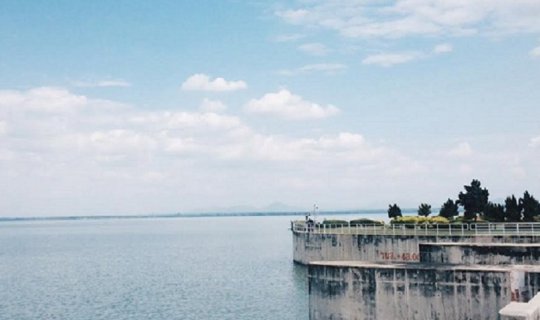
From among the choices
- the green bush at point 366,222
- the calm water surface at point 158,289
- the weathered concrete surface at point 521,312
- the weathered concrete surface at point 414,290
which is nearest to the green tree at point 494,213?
the green bush at point 366,222

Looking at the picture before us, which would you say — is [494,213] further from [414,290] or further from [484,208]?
[414,290]

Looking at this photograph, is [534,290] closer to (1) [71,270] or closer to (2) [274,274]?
(2) [274,274]

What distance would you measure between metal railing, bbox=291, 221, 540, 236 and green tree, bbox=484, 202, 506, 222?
374 cm

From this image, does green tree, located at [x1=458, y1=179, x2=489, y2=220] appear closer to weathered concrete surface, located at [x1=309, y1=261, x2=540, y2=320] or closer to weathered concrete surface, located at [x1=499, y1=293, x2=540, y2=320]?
weathered concrete surface, located at [x1=309, y1=261, x2=540, y2=320]

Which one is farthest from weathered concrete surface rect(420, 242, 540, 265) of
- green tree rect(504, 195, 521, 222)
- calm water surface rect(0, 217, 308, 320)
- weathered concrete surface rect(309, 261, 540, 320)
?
green tree rect(504, 195, 521, 222)

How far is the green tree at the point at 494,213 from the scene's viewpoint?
58.0 m

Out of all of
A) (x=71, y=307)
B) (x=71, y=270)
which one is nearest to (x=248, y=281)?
(x=71, y=307)

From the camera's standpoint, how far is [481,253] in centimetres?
3350

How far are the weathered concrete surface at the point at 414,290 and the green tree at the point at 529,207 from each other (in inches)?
1216

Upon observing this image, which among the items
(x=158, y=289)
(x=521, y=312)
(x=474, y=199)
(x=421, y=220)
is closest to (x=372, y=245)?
(x=421, y=220)

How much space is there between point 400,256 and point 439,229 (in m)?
4.23

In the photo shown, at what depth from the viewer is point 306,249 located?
222 ft

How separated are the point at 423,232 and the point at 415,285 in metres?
26.1

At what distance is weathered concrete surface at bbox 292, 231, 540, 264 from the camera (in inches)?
1898
